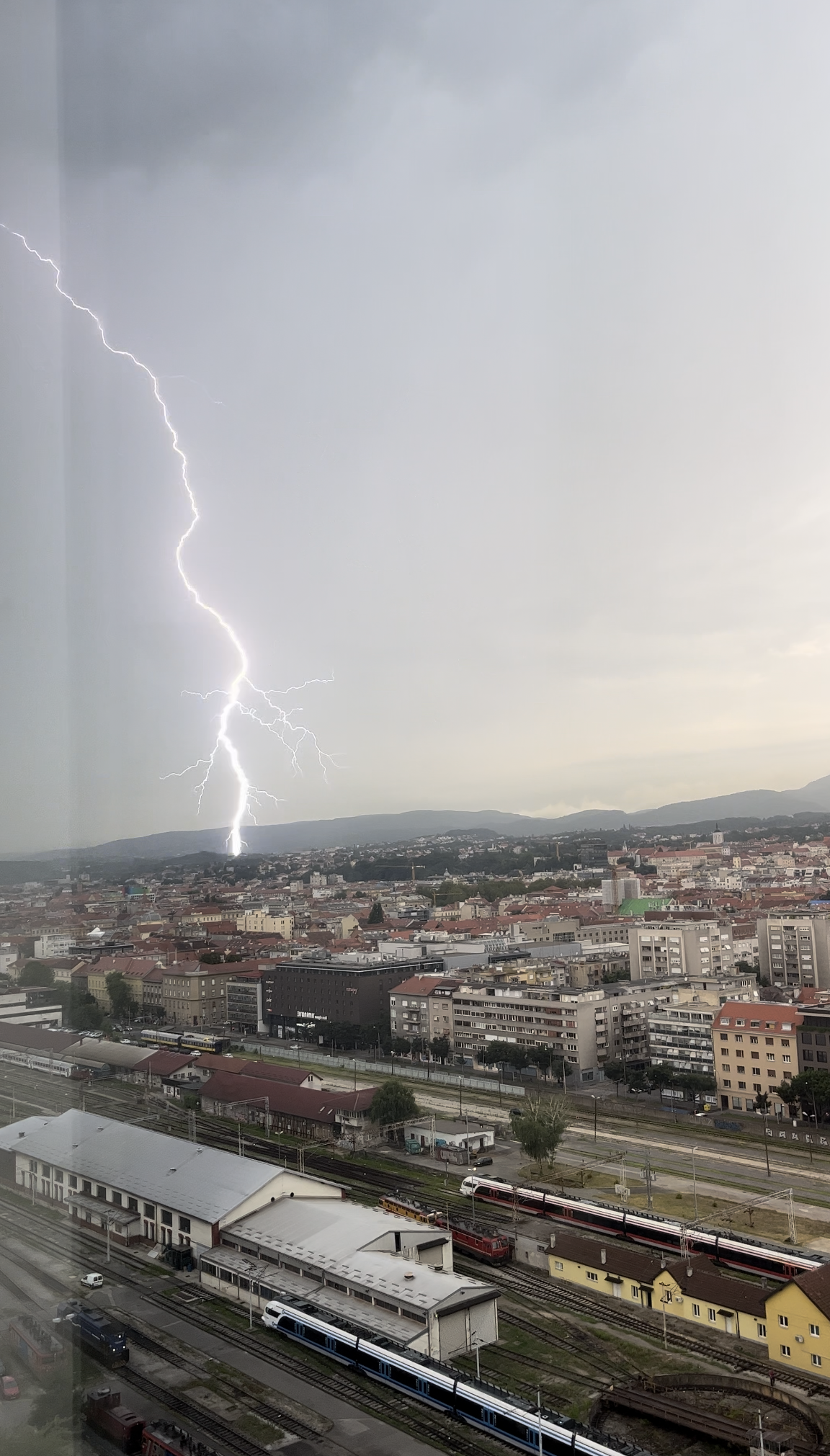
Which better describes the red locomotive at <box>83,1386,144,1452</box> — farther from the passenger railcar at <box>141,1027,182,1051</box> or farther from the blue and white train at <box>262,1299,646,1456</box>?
the passenger railcar at <box>141,1027,182,1051</box>

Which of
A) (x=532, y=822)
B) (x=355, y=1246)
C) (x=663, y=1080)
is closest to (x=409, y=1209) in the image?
(x=355, y=1246)

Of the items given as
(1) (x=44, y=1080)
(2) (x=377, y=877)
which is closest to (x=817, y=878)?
(2) (x=377, y=877)

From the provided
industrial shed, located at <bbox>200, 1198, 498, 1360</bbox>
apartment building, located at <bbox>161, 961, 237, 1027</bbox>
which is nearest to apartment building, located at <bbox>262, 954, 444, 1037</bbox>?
apartment building, located at <bbox>161, 961, 237, 1027</bbox>

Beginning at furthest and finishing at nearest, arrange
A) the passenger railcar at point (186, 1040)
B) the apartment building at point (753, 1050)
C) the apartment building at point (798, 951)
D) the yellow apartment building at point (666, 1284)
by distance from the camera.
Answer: the apartment building at point (798, 951) → the passenger railcar at point (186, 1040) → the apartment building at point (753, 1050) → the yellow apartment building at point (666, 1284)

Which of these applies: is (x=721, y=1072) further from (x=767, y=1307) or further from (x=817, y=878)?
(x=817, y=878)

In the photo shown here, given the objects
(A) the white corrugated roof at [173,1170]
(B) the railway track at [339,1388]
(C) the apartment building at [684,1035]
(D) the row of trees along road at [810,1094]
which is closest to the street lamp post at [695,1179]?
(D) the row of trees along road at [810,1094]

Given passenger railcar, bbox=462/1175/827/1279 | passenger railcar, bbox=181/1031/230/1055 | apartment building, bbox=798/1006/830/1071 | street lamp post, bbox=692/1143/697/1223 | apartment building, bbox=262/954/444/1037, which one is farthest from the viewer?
apartment building, bbox=262/954/444/1037

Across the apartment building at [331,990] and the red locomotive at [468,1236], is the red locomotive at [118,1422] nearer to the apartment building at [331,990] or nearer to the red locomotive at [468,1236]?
the red locomotive at [468,1236]
